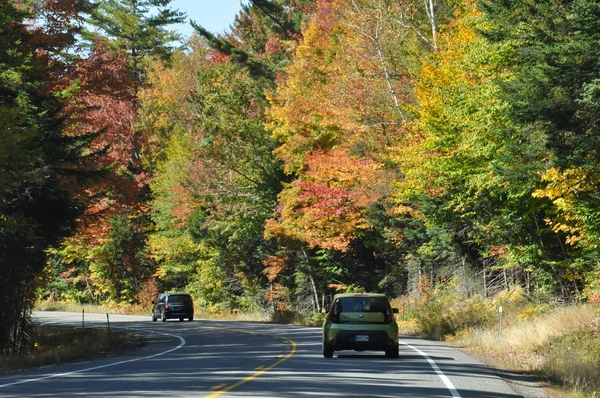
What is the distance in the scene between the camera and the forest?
26.5 m

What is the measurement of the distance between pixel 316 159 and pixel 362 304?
80.8 feet

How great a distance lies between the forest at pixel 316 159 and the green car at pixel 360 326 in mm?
6385

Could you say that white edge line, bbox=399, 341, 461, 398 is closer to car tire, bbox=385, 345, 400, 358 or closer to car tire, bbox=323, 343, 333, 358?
car tire, bbox=385, 345, 400, 358

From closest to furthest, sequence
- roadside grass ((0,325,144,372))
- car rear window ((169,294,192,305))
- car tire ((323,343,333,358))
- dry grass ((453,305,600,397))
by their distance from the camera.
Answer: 1. dry grass ((453,305,600,397))
2. car tire ((323,343,333,358))
3. roadside grass ((0,325,144,372))
4. car rear window ((169,294,192,305))

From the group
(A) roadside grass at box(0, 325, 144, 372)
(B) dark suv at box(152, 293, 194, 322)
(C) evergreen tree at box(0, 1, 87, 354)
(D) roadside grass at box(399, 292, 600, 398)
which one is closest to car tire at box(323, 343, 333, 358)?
(D) roadside grass at box(399, 292, 600, 398)

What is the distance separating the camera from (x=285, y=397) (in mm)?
13320

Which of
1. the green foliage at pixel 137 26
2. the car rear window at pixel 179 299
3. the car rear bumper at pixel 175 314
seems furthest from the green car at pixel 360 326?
the green foliage at pixel 137 26

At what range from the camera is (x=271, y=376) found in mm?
17094

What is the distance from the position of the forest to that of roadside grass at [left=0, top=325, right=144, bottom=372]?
191 centimetres

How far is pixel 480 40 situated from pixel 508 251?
958cm

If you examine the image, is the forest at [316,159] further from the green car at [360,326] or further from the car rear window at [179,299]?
the green car at [360,326]

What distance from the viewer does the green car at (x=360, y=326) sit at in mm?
Result: 22391

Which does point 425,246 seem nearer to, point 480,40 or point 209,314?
point 480,40

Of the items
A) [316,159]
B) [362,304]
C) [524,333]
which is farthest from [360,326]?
[316,159]
